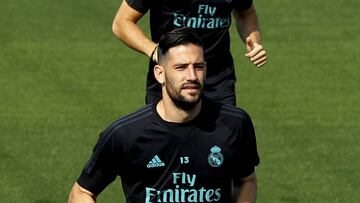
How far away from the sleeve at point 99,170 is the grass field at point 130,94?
12.9 feet

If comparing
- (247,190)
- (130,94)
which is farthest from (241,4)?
(130,94)

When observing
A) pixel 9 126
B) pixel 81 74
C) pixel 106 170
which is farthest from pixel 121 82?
pixel 106 170

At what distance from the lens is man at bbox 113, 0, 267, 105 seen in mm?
10219

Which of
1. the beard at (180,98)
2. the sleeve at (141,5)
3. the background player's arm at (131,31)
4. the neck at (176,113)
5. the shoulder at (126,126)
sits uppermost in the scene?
the sleeve at (141,5)

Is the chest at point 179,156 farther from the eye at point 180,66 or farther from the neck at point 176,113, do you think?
the eye at point 180,66

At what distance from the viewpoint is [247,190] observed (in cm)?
841

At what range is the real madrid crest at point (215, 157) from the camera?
818 cm

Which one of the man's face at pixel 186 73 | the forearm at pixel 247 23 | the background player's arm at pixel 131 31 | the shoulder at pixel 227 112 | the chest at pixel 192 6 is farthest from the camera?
the forearm at pixel 247 23

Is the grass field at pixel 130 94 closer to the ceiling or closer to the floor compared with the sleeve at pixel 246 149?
closer to the floor

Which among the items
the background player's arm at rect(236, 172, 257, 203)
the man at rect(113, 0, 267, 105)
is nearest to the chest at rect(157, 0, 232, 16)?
the man at rect(113, 0, 267, 105)

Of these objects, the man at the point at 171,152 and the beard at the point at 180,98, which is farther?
the man at the point at 171,152

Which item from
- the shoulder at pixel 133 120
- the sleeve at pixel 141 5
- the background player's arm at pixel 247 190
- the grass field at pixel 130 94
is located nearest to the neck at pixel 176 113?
the shoulder at pixel 133 120

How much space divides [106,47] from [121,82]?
161 cm

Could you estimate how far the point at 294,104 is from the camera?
50.7 feet
